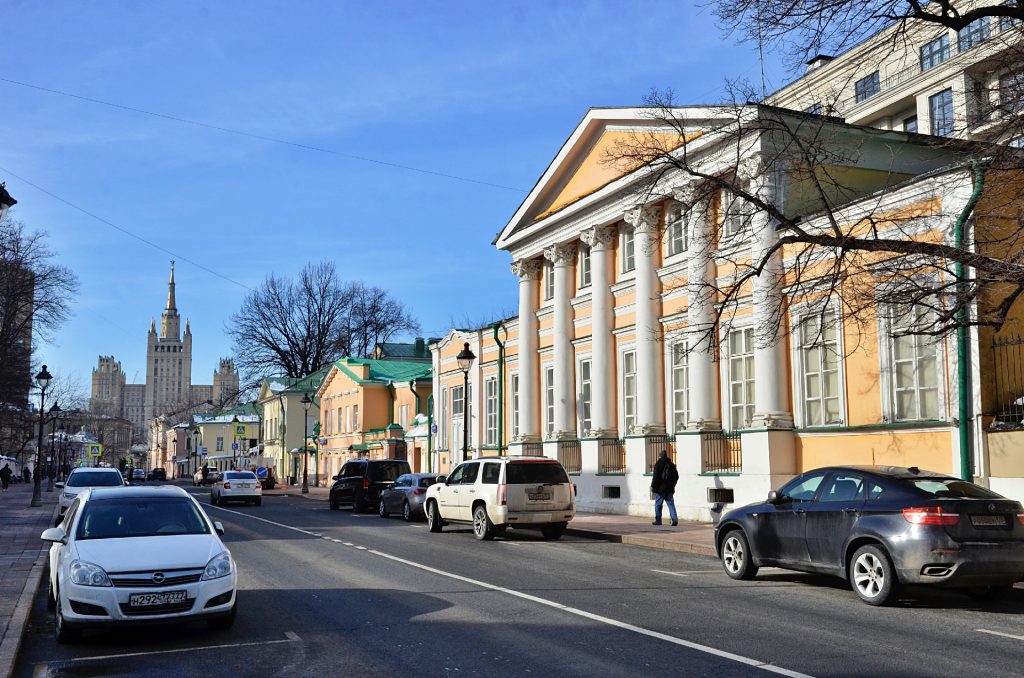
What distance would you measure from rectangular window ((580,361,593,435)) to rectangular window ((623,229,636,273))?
12.1 feet

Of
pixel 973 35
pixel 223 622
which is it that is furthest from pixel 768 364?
pixel 223 622

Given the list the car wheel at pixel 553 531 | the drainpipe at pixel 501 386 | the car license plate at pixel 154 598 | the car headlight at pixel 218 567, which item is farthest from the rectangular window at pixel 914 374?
the drainpipe at pixel 501 386

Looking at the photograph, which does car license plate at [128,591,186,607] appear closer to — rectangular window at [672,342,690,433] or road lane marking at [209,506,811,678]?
road lane marking at [209,506,811,678]

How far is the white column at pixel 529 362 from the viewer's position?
107 ft

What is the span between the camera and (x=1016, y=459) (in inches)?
628

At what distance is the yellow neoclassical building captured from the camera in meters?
17.5

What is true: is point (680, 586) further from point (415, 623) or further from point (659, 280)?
point (659, 280)

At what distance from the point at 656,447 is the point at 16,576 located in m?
16.8

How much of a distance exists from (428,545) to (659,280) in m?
10.9

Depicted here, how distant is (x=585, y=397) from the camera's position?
98.3 ft

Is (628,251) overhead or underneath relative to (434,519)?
overhead

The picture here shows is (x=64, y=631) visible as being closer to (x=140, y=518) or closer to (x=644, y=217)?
(x=140, y=518)

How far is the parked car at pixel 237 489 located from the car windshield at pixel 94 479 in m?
10.8

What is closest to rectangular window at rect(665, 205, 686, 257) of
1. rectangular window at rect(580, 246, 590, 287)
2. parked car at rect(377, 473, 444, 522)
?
rectangular window at rect(580, 246, 590, 287)
